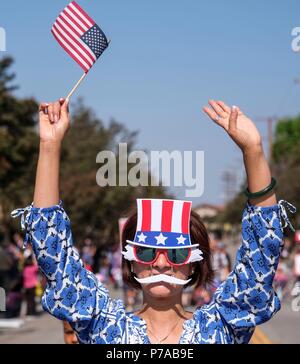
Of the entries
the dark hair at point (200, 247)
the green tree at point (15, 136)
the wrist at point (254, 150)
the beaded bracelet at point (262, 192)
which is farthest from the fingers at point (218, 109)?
the green tree at point (15, 136)

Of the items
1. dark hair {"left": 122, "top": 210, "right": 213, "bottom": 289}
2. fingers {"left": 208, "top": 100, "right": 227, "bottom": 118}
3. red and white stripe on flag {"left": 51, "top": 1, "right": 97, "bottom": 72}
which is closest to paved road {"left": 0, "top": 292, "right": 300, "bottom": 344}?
red and white stripe on flag {"left": 51, "top": 1, "right": 97, "bottom": 72}

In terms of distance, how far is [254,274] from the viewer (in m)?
3.17

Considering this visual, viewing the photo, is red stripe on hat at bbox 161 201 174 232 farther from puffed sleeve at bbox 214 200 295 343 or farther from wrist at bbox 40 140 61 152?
wrist at bbox 40 140 61 152

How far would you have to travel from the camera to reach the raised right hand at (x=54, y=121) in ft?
10.4

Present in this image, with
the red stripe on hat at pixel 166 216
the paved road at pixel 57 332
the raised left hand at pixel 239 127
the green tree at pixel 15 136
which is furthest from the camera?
the green tree at pixel 15 136

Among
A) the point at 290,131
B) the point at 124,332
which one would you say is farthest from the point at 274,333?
the point at 290,131

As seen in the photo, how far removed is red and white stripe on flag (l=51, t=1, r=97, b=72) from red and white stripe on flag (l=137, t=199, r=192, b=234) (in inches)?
30.6

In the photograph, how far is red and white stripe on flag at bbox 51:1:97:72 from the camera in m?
4.02

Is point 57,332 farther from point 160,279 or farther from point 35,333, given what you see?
point 160,279

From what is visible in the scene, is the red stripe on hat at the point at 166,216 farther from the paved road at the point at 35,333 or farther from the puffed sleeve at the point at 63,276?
the paved road at the point at 35,333

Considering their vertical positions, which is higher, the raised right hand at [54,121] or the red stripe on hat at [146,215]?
the raised right hand at [54,121]

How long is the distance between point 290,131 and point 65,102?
99.6 meters

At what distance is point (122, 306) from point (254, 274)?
578mm

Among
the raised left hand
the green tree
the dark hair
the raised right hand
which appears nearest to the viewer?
the raised left hand
